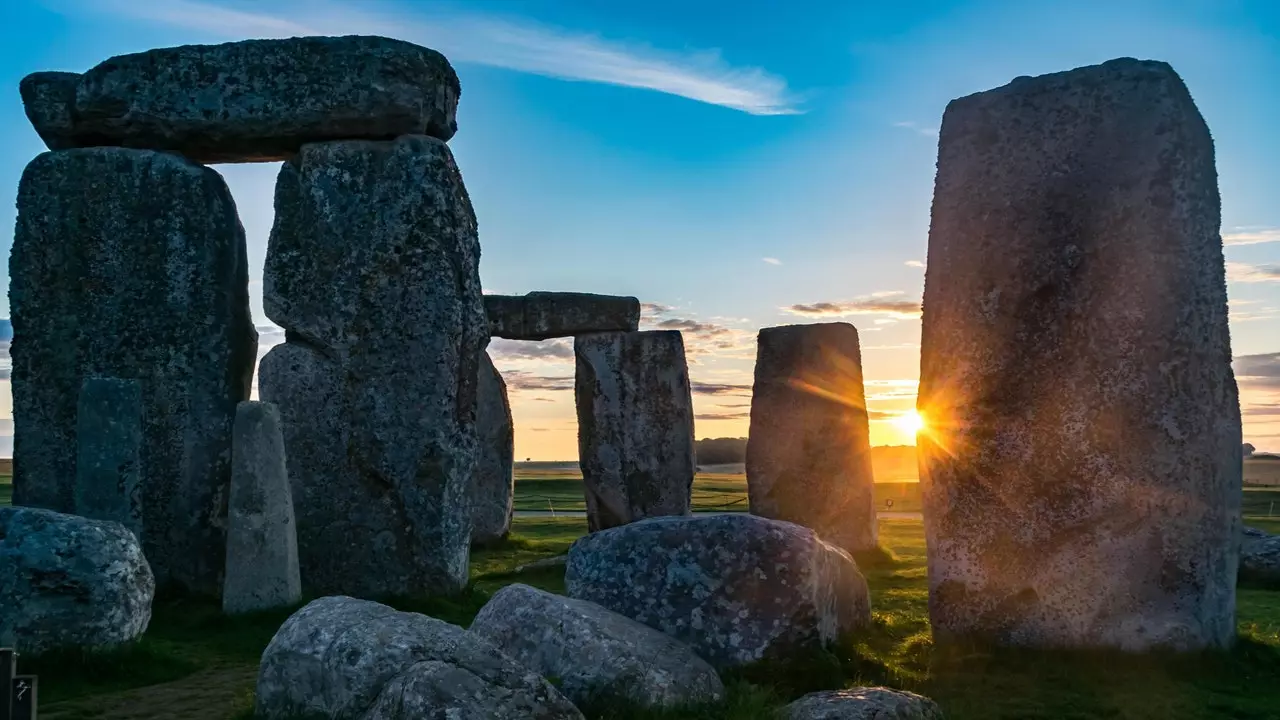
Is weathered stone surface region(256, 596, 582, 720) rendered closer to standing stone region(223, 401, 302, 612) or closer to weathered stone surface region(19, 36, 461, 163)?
standing stone region(223, 401, 302, 612)

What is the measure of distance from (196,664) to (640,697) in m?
3.96

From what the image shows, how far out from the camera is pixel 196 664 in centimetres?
786

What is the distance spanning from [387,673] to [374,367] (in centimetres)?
515

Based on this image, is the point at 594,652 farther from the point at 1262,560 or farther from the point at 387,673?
the point at 1262,560

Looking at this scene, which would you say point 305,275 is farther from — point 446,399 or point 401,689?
point 401,689

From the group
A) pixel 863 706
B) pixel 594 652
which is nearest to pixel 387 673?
pixel 594 652

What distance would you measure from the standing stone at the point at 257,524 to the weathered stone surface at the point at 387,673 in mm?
3302

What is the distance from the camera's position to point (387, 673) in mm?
5293

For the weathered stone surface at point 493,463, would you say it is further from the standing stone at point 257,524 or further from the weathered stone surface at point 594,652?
the weathered stone surface at point 594,652

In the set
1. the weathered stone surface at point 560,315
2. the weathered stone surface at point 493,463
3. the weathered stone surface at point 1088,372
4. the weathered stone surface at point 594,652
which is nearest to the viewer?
the weathered stone surface at point 594,652

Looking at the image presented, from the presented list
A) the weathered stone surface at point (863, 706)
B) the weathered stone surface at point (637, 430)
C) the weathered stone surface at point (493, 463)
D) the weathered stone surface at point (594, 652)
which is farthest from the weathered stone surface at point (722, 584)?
the weathered stone surface at point (493, 463)

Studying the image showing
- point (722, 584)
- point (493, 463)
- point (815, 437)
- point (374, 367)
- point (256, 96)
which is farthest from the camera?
point (493, 463)

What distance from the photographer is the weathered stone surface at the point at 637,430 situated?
16.0m

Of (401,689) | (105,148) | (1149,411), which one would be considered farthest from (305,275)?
(1149,411)
